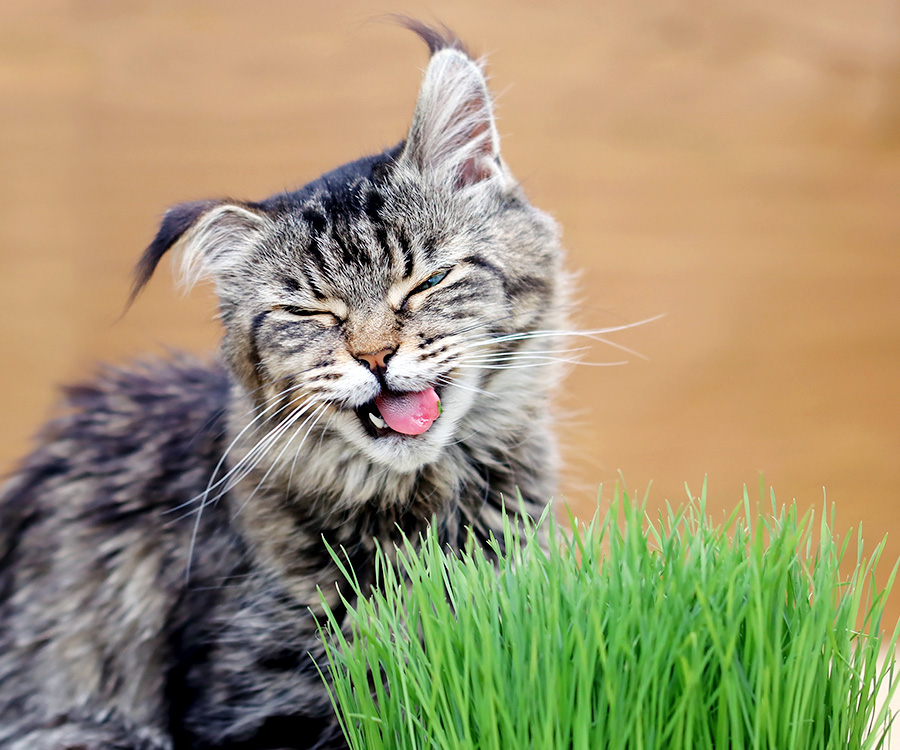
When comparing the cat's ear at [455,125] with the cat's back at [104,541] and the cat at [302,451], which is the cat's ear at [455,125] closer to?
the cat at [302,451]

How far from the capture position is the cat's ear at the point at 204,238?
104cm

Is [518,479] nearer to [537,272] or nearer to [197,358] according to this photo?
[537,272]

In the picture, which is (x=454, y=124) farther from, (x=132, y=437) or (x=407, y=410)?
(x=132, y=437)

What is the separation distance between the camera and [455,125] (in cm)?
109

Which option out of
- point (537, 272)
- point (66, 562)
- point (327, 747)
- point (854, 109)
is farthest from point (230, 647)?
point (854, 109)

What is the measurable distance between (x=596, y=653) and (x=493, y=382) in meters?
0.42

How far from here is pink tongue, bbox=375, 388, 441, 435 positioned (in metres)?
0.95

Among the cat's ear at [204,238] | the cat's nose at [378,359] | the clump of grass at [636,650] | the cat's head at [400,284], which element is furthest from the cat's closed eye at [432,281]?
the clump of grass at [636,650]

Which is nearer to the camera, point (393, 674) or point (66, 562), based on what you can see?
point (393, 674)

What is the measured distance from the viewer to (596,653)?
726 millimetres

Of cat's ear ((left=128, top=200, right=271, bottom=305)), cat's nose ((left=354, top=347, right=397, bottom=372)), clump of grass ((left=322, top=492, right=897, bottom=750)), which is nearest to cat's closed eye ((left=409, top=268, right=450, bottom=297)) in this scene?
cat's nose ((left=354, top=347, right=397, bottom=372))

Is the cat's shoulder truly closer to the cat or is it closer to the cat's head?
the cat

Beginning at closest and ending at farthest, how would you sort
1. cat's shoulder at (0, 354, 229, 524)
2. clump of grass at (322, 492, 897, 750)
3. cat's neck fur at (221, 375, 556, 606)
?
clump of grass at (322, 492, 897, 750), cat's neck fur at (221, 375, 556, 606), cat's shoulder at (0, 354, 229, 524)

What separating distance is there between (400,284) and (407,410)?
0.56ft
